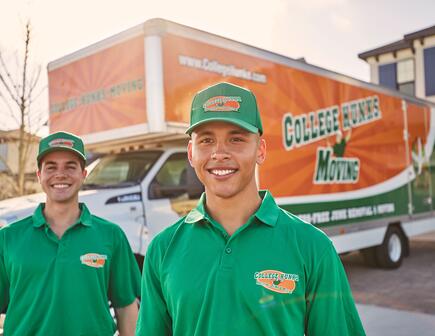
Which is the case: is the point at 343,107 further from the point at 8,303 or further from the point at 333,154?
the point at 8,303

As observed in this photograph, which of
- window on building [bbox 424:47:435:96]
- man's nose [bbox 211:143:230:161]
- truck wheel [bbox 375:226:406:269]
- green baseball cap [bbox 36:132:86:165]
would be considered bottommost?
truck wheel [bbox 375:226:406:269]

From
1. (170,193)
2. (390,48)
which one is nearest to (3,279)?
(170,193)

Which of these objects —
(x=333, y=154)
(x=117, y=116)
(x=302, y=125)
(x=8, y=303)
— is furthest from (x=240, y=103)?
(x=333, y=154)

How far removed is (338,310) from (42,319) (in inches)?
60.5

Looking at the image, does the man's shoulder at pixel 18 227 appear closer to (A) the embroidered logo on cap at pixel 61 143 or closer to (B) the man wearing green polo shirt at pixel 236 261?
(A) the embroidered logo on cap at pixel 61 143

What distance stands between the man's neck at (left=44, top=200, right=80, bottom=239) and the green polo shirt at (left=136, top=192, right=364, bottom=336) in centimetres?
116

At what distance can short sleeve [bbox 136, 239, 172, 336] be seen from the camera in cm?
183

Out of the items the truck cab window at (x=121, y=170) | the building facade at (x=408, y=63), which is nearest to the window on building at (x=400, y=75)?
the building facade at (x=408, y=63)

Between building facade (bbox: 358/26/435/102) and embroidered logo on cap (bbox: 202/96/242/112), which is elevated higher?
building facade (bbox: 358/26/435/102)

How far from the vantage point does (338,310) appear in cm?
Result: 166

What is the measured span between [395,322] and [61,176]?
4761 mm

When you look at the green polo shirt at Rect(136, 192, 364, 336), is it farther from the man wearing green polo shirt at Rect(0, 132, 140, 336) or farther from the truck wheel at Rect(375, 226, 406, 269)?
the truck wheel at Rect(375, 226, 406, 269)

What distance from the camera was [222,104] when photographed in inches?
70.0

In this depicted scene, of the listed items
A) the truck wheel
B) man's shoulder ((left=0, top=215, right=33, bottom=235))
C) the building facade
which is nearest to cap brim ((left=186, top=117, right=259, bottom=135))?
man's shoulder ((left=0, top=215, right=33, bottom=235))
